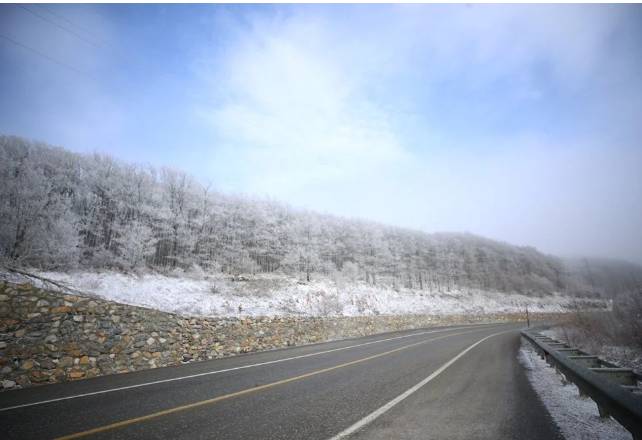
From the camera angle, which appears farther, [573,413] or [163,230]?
[163,230]

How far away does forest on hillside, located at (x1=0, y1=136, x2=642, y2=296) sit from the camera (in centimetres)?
2059

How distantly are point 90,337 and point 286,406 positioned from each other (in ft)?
22.6

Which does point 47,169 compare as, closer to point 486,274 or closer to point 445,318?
point 445,318

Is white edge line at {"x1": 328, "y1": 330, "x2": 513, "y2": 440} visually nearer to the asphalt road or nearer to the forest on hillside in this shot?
the asphalt road

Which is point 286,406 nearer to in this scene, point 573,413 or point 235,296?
point 573,413

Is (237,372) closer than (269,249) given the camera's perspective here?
Yes

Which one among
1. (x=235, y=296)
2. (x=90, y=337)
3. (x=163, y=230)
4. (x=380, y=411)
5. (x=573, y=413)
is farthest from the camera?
(x=163, y=230)

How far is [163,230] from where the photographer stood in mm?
32969

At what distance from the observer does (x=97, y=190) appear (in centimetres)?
3306

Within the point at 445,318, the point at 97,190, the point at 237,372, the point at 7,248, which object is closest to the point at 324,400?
the point at 237,372

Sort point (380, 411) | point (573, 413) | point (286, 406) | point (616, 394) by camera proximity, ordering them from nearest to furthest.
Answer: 1. point (616, 394)
2. point (573, 413)
3. point (380, 411)
4. point (286, 406)

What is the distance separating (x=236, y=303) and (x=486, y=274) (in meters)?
77.0

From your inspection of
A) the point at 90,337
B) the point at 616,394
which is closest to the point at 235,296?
the point at 90,337

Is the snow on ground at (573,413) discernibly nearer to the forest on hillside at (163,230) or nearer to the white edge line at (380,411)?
the white edge line at (380,411)
